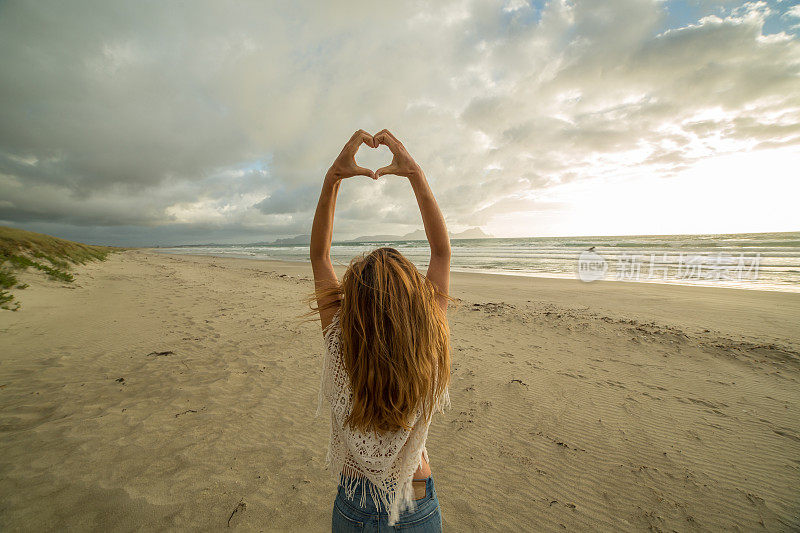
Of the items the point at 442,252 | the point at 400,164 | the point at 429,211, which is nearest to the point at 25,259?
the point at 400,164

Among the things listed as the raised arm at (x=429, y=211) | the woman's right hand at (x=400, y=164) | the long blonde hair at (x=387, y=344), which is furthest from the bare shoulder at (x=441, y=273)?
the woman's right hand at (x=400, y=164)

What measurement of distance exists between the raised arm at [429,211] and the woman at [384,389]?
31 centimetres

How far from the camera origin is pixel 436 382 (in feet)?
4.52

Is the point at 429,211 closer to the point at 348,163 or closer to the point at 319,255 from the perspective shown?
the point at 348,163

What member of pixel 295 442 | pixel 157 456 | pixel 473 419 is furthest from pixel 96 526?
pixel 473 419

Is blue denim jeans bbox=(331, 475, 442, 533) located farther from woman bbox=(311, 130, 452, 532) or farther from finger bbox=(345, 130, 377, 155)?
finger bbox=(345, 130, 377, 155)

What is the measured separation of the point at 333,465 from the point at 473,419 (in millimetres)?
2918

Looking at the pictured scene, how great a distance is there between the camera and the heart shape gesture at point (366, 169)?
5.49 ft

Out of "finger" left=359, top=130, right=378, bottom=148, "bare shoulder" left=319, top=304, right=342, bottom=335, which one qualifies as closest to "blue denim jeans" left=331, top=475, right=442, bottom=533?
"bare shoulder" left=319, top=304, right=342, bottom=335

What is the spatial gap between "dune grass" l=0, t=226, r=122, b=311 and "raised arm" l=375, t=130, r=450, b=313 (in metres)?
10.0

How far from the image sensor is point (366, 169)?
5.76 feet

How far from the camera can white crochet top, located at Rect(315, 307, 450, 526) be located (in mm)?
1293

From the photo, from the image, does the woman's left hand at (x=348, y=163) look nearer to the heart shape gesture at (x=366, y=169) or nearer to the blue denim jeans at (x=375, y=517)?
the heart shape gesture at (x=366, y=169)

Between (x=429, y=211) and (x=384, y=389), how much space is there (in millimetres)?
1043
